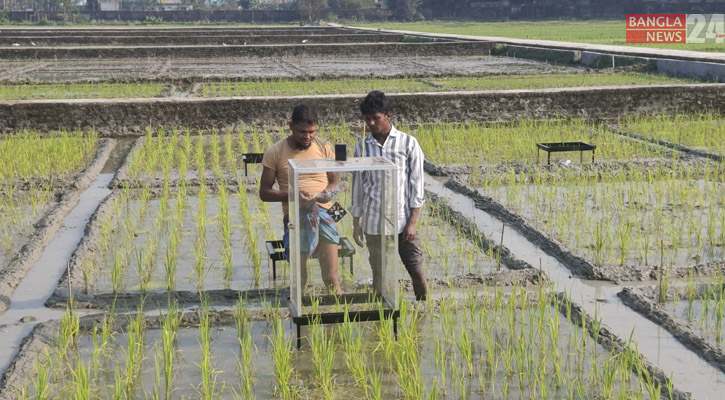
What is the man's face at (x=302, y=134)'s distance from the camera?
4.02 m

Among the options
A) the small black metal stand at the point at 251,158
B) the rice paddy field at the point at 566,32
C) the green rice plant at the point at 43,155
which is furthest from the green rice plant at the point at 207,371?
the rice paddy field at the point at 566,32

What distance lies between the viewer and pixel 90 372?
367cm

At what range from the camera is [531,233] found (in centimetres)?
583

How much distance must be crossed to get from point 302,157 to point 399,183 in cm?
44

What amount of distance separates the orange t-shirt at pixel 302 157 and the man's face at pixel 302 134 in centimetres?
4

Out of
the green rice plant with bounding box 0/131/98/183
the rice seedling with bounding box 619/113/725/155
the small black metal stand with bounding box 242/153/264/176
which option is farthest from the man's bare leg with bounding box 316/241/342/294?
the rice seedling with bounding box 619/113/725/155

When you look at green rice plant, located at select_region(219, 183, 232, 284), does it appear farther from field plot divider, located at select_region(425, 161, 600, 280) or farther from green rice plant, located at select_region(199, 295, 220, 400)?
field plot divider, located at select_region(425, 161, 600, 280)

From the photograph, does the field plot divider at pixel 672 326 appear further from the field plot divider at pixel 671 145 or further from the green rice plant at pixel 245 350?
the field plot divider at pixel 671 145

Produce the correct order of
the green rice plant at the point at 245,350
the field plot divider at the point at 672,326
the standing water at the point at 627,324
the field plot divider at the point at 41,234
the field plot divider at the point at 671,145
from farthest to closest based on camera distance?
1. the field plot divider at the point at 671,145
2. the field plot divider at the point at 41,234
3. the field plot divider at the point at 672,326
4. the standing water at the point at 627,324
5. the green rice plant at the point at 245,350

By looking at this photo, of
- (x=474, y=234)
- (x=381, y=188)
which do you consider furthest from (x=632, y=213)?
(x=381, y=188)

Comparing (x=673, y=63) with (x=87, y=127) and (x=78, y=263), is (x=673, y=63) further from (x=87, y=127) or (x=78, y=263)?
(x=78, y=263)

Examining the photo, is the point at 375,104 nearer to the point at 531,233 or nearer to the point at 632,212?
the point at 531,233

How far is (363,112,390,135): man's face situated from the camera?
4.06 m

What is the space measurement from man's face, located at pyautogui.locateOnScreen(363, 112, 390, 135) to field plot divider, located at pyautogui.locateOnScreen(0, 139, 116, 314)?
1943mm
